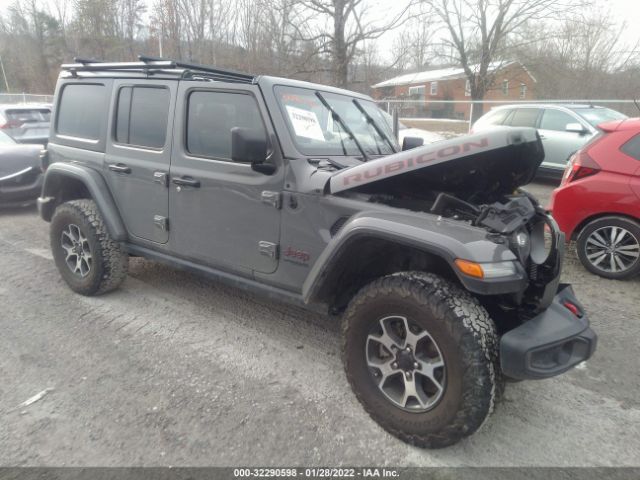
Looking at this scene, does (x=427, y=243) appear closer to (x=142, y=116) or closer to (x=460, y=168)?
(x=460, y=168)

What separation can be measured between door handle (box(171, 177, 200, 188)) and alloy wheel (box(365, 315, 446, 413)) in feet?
5.61

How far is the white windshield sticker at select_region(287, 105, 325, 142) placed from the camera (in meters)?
3.08

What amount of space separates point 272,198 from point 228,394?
1.27 meters

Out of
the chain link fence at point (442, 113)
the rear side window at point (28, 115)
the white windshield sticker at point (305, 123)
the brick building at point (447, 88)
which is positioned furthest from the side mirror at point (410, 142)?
the brick building at point (447, 88)

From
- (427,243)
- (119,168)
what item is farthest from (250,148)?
(119,168)

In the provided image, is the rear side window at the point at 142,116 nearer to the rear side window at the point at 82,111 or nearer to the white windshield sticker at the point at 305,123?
the rear side window at the point at 82,111

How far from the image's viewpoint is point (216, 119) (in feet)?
10.9

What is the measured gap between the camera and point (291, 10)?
13.6 m

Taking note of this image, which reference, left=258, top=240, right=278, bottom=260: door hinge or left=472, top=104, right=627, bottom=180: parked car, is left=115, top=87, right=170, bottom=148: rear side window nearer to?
left=258, top=240, right=278, bottom=260: door hinge

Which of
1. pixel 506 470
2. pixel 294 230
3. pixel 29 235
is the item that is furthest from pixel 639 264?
pixel 29 235

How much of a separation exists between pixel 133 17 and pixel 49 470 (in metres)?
35.6

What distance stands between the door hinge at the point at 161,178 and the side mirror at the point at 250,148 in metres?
0.98

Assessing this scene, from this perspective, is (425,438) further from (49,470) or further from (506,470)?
(49,470)

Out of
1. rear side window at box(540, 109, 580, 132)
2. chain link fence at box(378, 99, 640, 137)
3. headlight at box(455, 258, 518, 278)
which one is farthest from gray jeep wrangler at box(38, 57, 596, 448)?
chain link fence at box(378, 99, 640, 137)
